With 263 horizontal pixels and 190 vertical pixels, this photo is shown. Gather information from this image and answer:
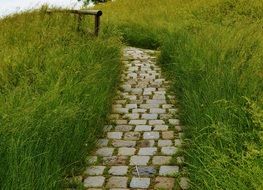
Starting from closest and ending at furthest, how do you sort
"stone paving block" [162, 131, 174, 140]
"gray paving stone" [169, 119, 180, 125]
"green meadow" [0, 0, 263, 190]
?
"green meadow" [0, 0, 263, 190], "stone paving block" [162, 131, 174, 140], "gray paving stone" [169, 119, 180, 125]

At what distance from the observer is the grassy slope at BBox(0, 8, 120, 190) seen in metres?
4.34

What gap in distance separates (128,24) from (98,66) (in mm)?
7597

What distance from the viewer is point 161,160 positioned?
5457 millimetres

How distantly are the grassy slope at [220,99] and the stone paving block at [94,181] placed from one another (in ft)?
2.84

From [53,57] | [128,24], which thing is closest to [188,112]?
[53,57]

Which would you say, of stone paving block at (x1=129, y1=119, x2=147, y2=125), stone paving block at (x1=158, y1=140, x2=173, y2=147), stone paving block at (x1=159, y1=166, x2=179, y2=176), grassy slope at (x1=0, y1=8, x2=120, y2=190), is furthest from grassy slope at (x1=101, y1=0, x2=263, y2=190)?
grassy slope at (x1=0, y1=8, x2=120, y2=190)

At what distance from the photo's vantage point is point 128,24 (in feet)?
48.3

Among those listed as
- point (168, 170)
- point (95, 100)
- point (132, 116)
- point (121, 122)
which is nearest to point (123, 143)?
point (95, 100)

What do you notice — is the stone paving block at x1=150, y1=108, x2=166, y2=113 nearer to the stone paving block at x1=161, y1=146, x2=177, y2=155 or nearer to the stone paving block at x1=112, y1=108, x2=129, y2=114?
the stone paving block at x1=112, y1=108, x2=129, y2=114

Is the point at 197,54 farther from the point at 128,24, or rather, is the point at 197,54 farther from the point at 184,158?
the point at 128,24

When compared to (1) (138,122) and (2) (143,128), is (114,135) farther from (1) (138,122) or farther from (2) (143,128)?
(1) (138,122)

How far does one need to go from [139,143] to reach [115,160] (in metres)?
0.61

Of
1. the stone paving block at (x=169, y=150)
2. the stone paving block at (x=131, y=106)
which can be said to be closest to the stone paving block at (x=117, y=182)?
the stone paving block at (x=169, y=150)

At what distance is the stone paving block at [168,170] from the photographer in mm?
5078
